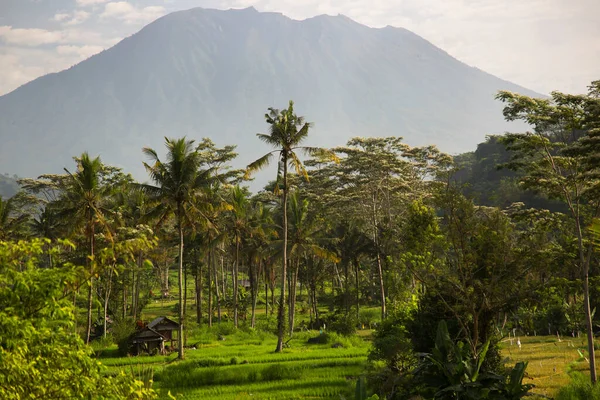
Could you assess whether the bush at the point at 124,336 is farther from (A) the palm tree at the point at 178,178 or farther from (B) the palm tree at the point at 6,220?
(B) the palm tree at the point at 6,220

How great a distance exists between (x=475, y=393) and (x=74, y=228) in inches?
1078

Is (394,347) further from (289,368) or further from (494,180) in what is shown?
(494,180)

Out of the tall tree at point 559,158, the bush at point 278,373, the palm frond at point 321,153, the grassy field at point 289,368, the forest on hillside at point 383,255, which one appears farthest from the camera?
the palm frond at point 321,153

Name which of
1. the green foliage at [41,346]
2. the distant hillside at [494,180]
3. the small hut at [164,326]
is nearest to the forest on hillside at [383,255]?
the green foliage at [41,346]

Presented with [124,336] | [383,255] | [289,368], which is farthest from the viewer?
[383,255]

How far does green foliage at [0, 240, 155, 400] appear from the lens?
7.37 metres

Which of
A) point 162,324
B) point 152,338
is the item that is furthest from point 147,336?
point 162,324

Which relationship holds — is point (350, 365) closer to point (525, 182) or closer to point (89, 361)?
point (525, 182)

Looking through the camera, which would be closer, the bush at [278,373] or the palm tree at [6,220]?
the bush at [278,373]

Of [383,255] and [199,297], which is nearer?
[383,255]

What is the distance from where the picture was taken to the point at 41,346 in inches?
310

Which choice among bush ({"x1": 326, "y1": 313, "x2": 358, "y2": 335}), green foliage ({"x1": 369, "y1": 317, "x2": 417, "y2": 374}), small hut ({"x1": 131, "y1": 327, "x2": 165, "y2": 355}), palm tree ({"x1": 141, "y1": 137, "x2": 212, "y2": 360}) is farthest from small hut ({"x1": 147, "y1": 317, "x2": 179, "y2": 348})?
green foliage ({"x1": 369, "y1": 317, "x2": 417, "y2": 374})

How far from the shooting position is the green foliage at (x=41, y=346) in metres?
7.37

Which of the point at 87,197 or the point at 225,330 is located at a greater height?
the point at 87,197
